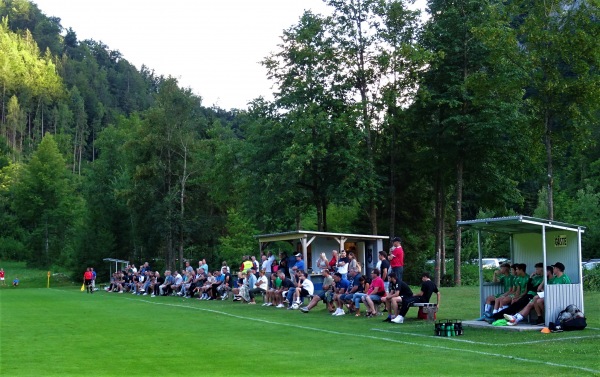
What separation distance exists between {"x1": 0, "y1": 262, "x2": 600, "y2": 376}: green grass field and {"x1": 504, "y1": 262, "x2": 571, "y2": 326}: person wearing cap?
86 cm

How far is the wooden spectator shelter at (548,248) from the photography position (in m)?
15.3

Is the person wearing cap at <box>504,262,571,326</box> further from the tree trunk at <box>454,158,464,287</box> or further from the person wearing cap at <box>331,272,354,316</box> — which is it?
the tree trunk at <box>454,158,464,287</box>

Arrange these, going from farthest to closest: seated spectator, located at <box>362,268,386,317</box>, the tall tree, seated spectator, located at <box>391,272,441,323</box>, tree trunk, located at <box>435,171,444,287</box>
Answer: the tall tree < tree trunk, located at <box>435,171,444,287</box> < seated spectator, located at <box>362,268,386,317</box> < seated spectator, located at <box>391,272,441,323</box>

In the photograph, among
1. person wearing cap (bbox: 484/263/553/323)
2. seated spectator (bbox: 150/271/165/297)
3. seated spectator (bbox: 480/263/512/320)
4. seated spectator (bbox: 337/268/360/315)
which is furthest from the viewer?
seated spectator (bbox: 150/271/165/297)

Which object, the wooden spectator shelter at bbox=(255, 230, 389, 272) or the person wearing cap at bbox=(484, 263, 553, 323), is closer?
the person wearing cap at bbox=(484, 263, 553, 323)

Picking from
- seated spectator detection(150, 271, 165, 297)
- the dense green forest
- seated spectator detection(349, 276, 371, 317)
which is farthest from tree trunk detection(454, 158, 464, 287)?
seated spectator detection(349, 276, 371, 317)

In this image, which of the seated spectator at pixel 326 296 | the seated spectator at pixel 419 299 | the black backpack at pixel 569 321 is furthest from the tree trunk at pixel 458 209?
the black backpack at pixel 569 321

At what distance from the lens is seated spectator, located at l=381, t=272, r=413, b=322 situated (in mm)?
17781

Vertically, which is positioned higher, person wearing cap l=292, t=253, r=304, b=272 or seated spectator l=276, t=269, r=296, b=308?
person wearing cap l=292, t=253, r=304, b=272

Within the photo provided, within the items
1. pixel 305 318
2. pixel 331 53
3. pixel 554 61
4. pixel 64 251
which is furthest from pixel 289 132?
pixel 64 251

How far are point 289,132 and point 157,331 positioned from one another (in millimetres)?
24274

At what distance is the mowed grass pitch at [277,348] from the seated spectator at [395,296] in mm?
481

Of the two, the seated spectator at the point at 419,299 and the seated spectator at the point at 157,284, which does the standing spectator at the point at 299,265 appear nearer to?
the seated spectator at the point at 419,299

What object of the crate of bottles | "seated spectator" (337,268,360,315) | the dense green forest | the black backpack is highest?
the dense green forest
